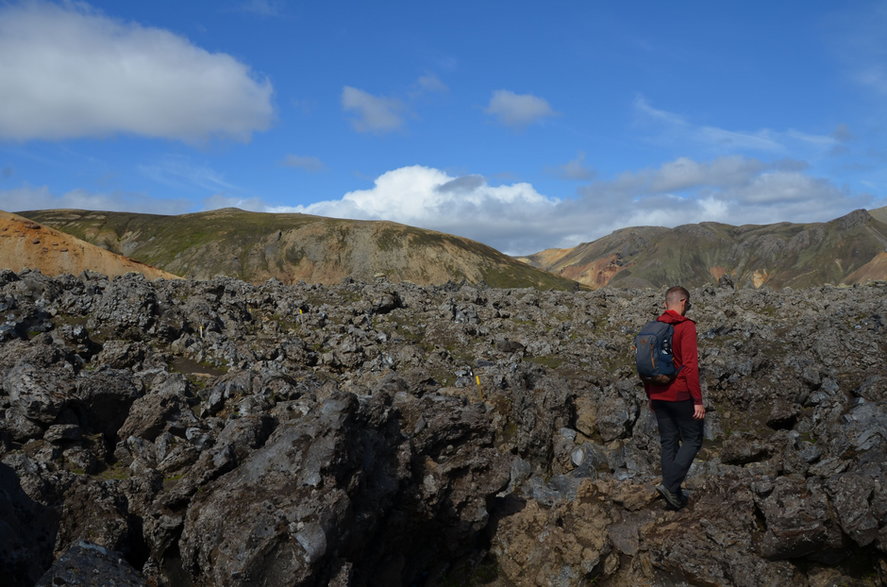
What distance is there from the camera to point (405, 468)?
9.24m

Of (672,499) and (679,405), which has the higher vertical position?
(679,405)

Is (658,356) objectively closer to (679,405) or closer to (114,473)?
(679,405)

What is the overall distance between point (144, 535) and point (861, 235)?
23115 centimetres

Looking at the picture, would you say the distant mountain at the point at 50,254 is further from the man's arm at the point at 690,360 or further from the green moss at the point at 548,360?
the man's arm at the point at 690,360

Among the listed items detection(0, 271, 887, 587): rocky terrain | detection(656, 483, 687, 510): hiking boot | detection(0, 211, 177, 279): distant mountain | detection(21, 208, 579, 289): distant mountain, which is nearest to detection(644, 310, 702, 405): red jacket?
detection(656, 483, 687, 510): hiking boot

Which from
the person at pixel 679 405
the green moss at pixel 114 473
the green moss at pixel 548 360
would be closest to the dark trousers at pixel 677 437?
the person at pixel 679 405

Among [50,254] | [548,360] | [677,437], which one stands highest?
[50,254]

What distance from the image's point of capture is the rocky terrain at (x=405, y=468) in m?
7.14

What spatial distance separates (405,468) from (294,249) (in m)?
124

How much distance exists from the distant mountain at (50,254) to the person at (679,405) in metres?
56.1

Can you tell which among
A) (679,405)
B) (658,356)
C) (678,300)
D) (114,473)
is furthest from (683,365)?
(114,473)

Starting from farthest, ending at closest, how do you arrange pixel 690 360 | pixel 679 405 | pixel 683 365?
pixel 679 405, pixel 683 365, pixel 690 360

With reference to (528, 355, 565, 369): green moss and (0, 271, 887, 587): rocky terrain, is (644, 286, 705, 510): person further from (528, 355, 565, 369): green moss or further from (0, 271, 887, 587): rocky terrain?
(528, 355, 565, 369): green moss

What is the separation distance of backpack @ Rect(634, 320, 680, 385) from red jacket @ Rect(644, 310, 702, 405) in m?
0.09
